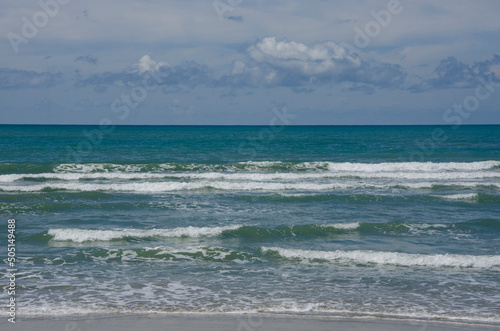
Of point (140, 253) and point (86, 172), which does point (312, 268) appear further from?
point (86, 172)

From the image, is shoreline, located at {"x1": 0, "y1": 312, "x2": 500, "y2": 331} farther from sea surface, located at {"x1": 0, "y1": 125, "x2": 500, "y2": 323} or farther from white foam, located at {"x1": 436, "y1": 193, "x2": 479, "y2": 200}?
white foam, located at {"x1": 436, "y1": 193, "x2": 479, "y2": 200}

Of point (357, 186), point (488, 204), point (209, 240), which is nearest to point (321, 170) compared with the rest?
point (357, 186)

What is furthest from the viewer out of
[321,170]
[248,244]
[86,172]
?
[321,170]

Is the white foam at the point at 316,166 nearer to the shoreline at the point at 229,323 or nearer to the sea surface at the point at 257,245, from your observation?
the sea surface at the point at 257,245

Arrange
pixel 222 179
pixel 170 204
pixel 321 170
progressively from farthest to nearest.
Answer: pixel 321 170, pixel 222 179, pixel 170 204

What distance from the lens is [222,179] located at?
1030 inches

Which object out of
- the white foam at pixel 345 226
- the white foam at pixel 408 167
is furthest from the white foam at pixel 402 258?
the white foam at pixel 408 167

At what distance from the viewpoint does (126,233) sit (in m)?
13.9

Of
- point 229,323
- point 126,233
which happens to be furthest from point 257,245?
point 229,323

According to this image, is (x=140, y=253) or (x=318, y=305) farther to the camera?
(x=140, y=253)

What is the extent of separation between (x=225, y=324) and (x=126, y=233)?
7.13 meters

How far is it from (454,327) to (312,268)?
3832 mm

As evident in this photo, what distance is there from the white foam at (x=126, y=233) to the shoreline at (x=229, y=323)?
579 centimetres

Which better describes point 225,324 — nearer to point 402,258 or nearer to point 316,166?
point 402,258
